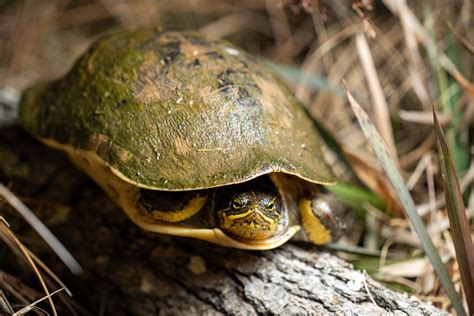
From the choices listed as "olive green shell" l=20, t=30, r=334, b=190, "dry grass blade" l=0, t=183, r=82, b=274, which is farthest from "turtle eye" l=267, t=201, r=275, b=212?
"dry grass blade" l=0, t=183, r=82, b=274

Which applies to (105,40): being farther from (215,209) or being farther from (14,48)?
(14,48)

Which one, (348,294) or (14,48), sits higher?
Result: (14,48)

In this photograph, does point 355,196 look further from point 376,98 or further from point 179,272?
point 179,272

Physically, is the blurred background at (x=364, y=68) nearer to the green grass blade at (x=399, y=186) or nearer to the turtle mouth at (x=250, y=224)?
the green grass blade at (x=399, y=186)

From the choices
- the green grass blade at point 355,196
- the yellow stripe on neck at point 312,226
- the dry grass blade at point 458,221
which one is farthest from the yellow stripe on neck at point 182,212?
the dry grass blade at point 458,221

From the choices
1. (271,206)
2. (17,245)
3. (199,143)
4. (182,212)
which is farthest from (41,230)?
(271,206)

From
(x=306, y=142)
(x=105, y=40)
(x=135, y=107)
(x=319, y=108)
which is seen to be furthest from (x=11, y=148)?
(x=319, y=108)
